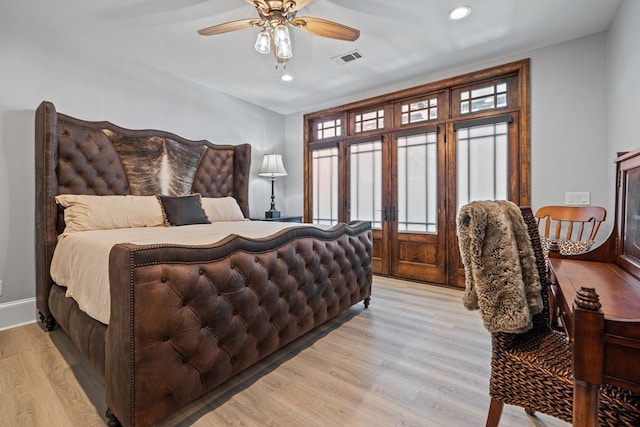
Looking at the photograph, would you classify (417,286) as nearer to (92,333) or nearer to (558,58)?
(558,58)

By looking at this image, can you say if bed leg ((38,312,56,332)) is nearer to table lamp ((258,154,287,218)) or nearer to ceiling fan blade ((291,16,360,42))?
table lamp ((258,154,287,218))

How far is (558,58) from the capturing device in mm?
3068

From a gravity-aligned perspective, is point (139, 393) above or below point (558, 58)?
below

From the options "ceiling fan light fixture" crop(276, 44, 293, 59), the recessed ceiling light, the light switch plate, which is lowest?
the light switch plate

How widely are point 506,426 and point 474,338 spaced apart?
0.99 metres

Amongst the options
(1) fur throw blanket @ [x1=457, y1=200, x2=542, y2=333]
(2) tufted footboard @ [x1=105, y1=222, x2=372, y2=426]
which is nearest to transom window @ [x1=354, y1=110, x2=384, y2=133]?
(2) tufted footboard @ [x1=105, y1=222, x2=372, y2=426]

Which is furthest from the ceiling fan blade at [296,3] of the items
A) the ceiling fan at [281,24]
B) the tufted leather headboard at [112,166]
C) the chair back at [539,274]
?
the tufted leather headboard at [112,166]

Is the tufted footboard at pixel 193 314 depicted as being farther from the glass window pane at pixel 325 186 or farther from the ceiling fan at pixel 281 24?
the glass window pane at pixel 325 186

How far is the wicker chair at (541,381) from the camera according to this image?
0.93 m

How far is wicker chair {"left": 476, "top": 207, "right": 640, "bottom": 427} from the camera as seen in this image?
3.06 feet

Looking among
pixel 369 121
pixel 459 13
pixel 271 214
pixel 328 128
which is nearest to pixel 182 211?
pixel 271 214

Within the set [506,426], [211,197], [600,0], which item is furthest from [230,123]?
[506,426]

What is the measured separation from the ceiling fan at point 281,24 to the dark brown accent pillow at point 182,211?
5.76 feet

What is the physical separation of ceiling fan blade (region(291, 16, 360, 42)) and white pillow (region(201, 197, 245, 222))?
2.33 meters
